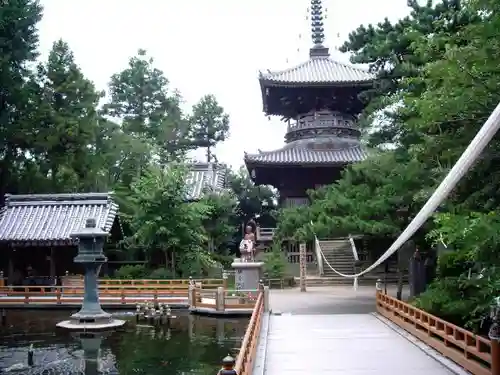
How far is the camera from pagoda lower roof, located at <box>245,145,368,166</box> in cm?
3078

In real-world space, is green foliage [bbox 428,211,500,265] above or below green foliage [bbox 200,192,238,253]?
below

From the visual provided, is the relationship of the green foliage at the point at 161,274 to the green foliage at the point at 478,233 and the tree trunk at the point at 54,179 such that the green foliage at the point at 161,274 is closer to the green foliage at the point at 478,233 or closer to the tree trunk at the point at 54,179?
the tree trunk at the point at 54,179

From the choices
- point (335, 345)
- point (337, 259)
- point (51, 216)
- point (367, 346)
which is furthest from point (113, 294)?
point (367, 346)

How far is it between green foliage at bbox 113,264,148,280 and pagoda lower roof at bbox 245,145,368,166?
8.25m

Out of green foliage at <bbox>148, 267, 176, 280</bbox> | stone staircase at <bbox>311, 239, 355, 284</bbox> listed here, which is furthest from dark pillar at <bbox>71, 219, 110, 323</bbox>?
stone staircase at <bbox>311, 239, 355, 284</bbox>

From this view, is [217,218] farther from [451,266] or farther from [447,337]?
[451,266]

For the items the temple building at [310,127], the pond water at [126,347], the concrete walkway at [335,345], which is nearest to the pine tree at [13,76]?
the temple building at [310,127]

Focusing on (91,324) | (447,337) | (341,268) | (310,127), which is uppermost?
(310,127)

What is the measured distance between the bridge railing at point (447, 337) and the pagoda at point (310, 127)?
54.8 ft

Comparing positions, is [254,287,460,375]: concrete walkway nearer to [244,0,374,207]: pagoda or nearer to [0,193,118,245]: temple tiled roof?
[0,193,118,245]: temple tiled roof

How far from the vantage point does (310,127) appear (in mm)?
33188

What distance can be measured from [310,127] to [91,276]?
698 inches

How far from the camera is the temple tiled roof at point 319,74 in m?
32.0

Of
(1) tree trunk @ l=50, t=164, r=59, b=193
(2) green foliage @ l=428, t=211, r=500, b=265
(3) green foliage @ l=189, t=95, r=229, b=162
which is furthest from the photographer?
(3) green foliage @ l=189, t=95, r=229, b=162
